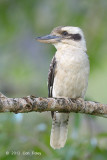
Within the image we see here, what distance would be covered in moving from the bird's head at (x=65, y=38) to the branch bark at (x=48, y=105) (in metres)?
1.21

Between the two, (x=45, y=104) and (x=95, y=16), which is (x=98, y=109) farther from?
(x=95, y=16)

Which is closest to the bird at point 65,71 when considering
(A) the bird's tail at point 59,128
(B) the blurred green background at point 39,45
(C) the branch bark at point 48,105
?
(A) the bird's tail at point 59,128

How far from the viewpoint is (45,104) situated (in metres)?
4.36

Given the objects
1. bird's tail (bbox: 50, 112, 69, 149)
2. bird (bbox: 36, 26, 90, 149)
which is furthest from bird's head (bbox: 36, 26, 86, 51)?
bird's tail (bbox: 50, 112, 69, 149)

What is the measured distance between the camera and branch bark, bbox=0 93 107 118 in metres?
4.04

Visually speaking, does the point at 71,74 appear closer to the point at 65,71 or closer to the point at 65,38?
the point at 65,71

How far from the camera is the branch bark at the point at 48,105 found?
4.04 metres

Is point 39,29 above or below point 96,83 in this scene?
above

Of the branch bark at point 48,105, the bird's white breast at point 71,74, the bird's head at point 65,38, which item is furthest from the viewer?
the bird's head at point 65,38

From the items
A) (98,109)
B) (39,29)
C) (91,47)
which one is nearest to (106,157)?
(98,109)

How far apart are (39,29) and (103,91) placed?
1922 mm

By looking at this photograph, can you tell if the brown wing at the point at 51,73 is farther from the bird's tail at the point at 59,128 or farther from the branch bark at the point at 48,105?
the branch bark at the point at 48,105

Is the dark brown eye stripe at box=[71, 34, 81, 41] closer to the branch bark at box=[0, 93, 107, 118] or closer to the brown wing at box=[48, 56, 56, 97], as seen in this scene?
the brown wing at box=[48, 56, 56, 97]

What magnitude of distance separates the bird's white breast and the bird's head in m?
0.22
